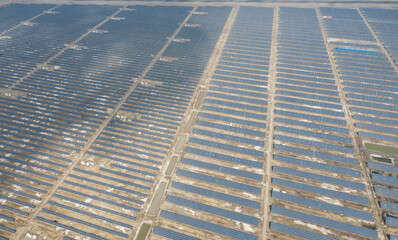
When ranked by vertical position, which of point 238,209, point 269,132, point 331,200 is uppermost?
point 269,132

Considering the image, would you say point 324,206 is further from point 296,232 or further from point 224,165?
point 224,165

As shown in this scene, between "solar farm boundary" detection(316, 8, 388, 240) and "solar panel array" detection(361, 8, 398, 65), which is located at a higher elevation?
"solar panel array" detection(361, 8, 398, 65)

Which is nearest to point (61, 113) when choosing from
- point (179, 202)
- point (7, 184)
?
point (7, 184)

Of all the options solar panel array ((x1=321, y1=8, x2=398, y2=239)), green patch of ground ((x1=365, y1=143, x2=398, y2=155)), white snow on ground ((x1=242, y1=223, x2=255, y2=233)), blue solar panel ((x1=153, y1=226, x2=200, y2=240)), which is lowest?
blue solar panel ((x1=153, y1=226, x2=200, y2=240))

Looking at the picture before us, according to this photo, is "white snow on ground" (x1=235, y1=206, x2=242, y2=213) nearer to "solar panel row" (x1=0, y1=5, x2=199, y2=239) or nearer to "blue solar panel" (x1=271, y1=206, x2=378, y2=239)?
"blue solar panel" (x1=271, y1=206, x2=378, y2=239)

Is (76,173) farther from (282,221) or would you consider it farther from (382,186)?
(382,186)

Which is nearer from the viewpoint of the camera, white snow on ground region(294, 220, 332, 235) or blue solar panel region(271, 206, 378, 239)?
blue solar panel region(271, 206, 378, 239)

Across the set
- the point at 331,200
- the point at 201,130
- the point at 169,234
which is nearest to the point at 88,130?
the point at 201,130

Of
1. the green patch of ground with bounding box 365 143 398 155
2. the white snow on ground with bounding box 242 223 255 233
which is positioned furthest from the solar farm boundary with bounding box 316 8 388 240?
the white snow on ground with bounding box 242 223 255 233

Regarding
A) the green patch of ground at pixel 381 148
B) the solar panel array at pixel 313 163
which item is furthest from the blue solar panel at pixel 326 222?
the green patch of ground at pixel 381 148

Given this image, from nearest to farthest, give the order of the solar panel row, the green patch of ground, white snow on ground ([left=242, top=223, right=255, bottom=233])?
white snow on ground ([left=242, top=223, right=255, bottom=233]), the solar panel row, the green patch of ground
